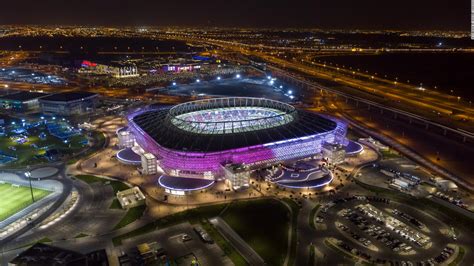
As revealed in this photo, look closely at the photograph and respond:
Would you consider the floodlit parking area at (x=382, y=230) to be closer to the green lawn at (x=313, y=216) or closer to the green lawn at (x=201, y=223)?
the green lawn at (x=313, y=216)

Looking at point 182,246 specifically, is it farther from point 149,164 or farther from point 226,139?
point 226,139

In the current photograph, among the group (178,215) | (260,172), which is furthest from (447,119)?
(178,215)

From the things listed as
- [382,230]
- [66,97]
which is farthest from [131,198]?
[66,97]

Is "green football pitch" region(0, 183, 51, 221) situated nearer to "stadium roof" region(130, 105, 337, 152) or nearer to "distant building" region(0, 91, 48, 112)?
"stadium roof" region(130, 105, 337, 152)

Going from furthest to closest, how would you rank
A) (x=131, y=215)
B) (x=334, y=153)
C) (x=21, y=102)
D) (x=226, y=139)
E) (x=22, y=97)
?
(x=22, y=97), (x=21, y=102), (x=334, y=153), (x=226, y=139), (x=131, y=215)

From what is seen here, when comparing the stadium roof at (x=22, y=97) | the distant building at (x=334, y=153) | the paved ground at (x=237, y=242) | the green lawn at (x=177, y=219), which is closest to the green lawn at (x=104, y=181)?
the green lawn at (x=177, y=219)

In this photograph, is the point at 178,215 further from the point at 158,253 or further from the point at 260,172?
the point at 260,172
